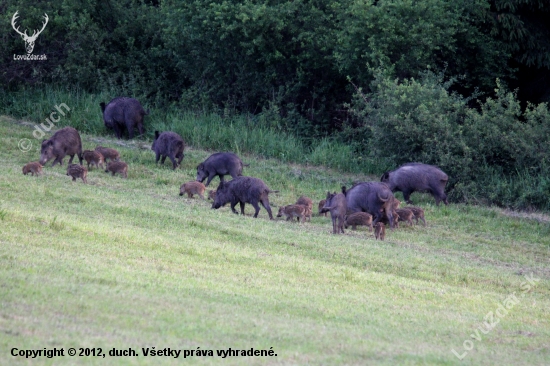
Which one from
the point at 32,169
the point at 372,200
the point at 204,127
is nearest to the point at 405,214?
the point at 372,200

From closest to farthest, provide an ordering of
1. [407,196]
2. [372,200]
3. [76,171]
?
[372,200] → [76,171] → [407,196]

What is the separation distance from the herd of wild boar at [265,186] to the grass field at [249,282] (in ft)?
1.00

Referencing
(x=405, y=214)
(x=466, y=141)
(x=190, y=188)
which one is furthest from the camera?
(x=466, y=141)

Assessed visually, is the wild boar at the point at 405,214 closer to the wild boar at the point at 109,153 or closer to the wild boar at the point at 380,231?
the wild boar at the point at 380,231

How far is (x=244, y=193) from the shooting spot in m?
16.0

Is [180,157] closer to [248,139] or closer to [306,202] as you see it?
[248,139]

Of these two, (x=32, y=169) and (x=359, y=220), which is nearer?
(x=359, y=220)

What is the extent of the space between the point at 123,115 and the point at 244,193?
861 cm

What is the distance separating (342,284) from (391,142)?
11.0m

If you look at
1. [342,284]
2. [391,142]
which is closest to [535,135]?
[391,142]

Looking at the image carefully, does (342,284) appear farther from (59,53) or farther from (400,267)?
(59,53)

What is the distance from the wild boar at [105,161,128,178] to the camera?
18.1 metres

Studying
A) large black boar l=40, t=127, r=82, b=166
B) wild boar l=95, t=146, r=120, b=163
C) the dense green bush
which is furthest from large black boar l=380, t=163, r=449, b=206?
large black boar l=40, t=127, r=82, b=166

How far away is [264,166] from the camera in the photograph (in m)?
21.2
